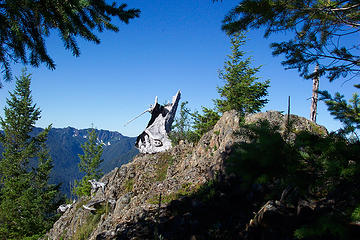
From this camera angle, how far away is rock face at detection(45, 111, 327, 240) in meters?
5.66

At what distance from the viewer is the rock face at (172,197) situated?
18.6 ft

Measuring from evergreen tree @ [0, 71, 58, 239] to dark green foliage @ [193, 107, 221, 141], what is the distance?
20.2 meters

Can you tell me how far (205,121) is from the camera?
59.9ft

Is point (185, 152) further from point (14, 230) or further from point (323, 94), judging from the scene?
point (14, 230)

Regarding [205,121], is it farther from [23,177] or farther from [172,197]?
[23,177]

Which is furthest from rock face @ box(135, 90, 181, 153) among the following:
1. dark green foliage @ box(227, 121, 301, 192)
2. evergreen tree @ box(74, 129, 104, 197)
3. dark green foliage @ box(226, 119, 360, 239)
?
evergreen tree @ box(74, 129, 104, 197)

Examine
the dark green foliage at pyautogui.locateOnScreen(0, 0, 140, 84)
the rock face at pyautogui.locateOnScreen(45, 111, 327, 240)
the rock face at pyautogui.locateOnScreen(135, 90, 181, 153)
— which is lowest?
the rock face at pyautogui.locateOnScreen(45, 111, 327, 240)

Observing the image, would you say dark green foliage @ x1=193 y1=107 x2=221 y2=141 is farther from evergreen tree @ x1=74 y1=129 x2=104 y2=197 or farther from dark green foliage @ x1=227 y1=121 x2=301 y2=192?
evergreen tree @ x1=74 y1=129 x2=104 y2=197

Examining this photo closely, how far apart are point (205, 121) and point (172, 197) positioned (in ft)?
36.4

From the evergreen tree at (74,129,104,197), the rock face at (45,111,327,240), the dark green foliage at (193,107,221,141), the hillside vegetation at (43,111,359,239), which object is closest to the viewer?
the hillside vegetation at (43,111,359,239)

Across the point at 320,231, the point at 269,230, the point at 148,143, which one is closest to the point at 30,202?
the point at 148,143

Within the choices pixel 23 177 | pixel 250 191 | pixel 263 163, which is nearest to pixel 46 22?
pixel 263 163

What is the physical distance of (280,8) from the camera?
389 cm

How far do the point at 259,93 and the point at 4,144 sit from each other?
101ft
